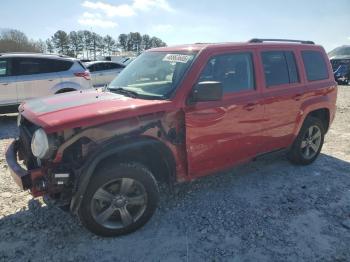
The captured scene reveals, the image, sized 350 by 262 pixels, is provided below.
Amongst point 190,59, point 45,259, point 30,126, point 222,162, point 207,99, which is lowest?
point 45,259

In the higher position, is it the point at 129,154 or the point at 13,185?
the point at 129,154

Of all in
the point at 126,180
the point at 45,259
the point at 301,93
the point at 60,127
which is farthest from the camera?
the point at 301,93

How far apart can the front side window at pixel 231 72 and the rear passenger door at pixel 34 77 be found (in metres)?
6.54

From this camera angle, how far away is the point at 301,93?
196 inches

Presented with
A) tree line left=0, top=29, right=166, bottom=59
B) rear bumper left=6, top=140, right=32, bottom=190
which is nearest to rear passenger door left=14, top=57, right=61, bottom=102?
rear bumper left=6, top=140, right=32, bottom=190

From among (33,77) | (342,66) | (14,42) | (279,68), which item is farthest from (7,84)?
(14,42)

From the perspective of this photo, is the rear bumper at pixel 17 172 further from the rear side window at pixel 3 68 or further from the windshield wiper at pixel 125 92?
the rear side window at pixel 3 68

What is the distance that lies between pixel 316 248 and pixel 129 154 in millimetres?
2102

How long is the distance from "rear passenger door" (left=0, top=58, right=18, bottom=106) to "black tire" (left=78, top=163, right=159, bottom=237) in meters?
6.84

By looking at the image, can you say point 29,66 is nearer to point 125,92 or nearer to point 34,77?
point 34,77

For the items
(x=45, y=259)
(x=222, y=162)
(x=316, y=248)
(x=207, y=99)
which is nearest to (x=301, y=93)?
→ (x=222, y=162)

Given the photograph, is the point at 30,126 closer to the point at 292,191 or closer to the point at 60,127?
the point at 60,127

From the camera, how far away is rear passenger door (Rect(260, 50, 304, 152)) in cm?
455

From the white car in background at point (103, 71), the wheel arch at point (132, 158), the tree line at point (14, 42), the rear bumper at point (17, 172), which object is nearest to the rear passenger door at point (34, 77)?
the white car in background at point (103, 71)
